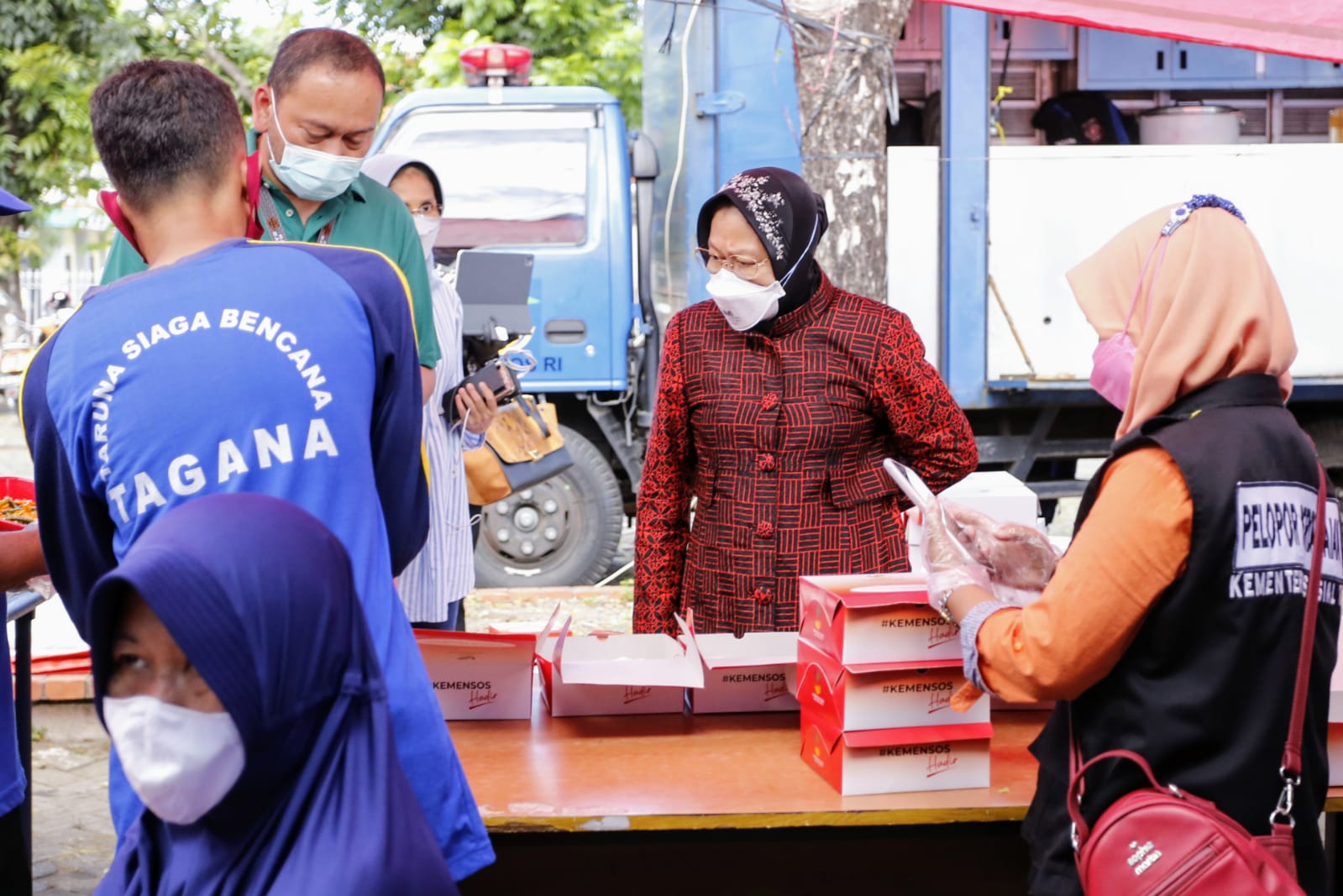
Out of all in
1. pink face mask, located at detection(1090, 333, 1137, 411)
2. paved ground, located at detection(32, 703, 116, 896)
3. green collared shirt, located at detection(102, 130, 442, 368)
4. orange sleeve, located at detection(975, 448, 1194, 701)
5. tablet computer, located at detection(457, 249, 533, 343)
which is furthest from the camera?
tablet computer, located at detection(457, 249, 533, 343)

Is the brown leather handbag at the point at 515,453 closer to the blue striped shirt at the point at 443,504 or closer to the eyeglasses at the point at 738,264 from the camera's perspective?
the blue striped shirt at the point at 443,504

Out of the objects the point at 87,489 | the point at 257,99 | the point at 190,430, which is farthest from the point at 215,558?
the point at 257,99

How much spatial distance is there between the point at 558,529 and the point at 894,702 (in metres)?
4.52

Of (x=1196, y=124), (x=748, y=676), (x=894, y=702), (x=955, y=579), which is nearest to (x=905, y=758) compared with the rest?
(x=894, y=702)

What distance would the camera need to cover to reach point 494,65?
6.32 meters

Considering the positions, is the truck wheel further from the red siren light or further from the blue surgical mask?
the blue surgical mask

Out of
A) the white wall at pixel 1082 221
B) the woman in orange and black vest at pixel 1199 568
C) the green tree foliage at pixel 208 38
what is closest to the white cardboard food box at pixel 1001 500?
the woman in orange and black vest at pixel 1199 568

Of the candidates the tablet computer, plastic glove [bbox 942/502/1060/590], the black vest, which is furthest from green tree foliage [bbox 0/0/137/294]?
the black vest

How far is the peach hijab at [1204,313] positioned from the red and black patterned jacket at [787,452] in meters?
1.05

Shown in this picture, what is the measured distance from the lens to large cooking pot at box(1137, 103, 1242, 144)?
21.3 ft

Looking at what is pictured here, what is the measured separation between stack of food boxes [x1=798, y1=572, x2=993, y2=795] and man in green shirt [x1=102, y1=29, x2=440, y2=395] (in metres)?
0.98

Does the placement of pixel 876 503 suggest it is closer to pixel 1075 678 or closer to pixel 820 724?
pixel 820 724

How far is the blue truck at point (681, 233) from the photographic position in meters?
5.85

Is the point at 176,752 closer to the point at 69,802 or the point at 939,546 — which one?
the point at 939,546
